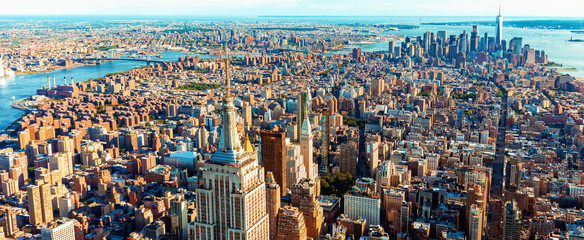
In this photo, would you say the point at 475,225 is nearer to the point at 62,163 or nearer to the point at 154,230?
the point at 154,230

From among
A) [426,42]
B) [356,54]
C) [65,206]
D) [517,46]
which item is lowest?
[65,206]

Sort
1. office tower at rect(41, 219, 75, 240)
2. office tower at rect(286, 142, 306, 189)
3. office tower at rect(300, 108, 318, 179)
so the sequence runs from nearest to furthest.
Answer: office tower at rect(41, 219, 75, 240) < office tower at rect(286, 142, 306, 189) < office tower at rect(300, 108, 318, 179)

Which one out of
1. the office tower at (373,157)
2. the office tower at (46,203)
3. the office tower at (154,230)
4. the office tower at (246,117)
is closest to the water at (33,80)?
the office tower at (246,117)

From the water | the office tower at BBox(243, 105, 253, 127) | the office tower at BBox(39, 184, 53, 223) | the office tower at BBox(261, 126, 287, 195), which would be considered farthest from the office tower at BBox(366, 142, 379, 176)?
the water

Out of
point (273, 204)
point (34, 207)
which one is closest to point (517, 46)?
point (273, 204)

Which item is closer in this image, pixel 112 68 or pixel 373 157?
pixel 373 157

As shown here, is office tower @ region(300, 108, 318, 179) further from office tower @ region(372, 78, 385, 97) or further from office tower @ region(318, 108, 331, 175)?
office tower @ region(372, 78, 385, 97)
